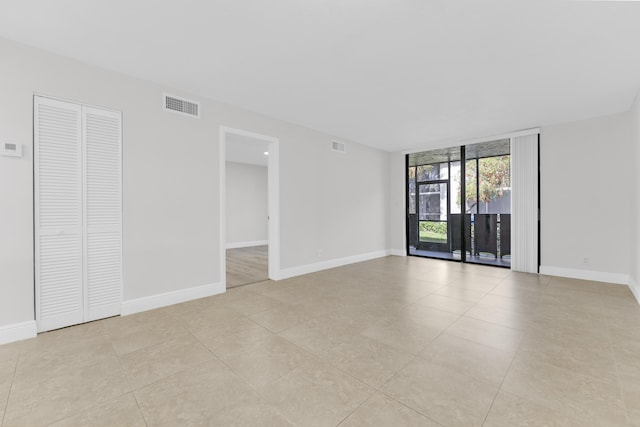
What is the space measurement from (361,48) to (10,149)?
10.9 ft

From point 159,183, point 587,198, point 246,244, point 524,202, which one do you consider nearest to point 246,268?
point 159,183

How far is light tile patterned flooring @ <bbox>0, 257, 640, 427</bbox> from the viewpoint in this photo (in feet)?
5.06

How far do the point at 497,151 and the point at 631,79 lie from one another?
10.3 ft

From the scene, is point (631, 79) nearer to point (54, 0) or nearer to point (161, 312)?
point (54, 0)

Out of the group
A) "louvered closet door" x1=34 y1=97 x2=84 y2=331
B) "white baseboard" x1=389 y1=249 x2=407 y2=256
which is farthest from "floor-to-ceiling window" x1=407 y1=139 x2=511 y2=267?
"louvered closet door" x1=34 y1=97 x2=84 y2=331

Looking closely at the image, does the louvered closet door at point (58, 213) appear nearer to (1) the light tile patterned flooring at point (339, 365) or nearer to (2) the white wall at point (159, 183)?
(2) the white wall at point (159, 183)

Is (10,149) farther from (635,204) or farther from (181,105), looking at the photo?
(635,204)

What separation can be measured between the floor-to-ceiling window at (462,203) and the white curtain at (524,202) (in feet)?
2.56

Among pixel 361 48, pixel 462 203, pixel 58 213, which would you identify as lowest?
pixel 58 213

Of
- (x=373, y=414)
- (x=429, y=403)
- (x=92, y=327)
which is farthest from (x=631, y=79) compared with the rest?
(x=92, y=327)

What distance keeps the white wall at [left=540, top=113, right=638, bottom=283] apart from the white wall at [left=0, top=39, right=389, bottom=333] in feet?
12.5

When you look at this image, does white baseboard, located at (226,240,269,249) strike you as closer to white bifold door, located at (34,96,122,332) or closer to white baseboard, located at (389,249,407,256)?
white baseboard, located at (389,249,407,256)

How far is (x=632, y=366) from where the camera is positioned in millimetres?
1990

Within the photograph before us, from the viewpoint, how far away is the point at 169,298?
3338mm
